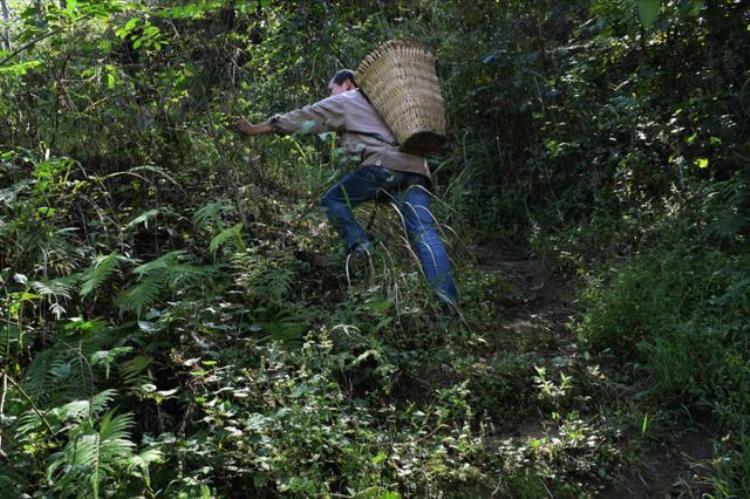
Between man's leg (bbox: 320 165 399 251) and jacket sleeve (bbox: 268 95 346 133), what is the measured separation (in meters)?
0.43

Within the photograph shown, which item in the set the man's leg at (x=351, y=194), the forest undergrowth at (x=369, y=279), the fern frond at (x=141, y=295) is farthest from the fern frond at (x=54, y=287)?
the man's leg at (x=351, y=194)

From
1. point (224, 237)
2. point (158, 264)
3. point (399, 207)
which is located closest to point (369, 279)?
point (399, 207)

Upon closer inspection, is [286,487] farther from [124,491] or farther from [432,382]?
[432,382]

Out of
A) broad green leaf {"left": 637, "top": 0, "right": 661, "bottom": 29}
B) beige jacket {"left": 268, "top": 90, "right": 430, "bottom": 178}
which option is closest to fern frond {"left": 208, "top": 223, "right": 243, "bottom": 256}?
beige jacket {"left": 268, "top": 90, "right": 430, "bottom": 178}

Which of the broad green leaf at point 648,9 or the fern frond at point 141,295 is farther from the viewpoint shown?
the fern frond at point 141,295

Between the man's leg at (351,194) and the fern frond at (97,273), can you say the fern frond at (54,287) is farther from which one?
the man's leg at (351,194)

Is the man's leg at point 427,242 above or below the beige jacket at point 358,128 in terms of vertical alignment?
below

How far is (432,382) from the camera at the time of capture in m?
4.92

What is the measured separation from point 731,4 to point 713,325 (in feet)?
9.25

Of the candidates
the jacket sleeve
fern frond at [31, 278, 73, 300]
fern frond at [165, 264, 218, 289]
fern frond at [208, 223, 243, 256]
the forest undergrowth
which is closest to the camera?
the forest undergrowth

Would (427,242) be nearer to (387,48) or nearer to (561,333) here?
(561,333)

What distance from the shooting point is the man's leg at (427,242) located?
18.6 ft

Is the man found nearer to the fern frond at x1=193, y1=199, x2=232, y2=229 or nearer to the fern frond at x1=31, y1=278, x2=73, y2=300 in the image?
the fern frond at x1=193, y1=199, x2=232, y2=229

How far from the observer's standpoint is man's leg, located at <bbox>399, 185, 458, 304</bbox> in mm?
5672
